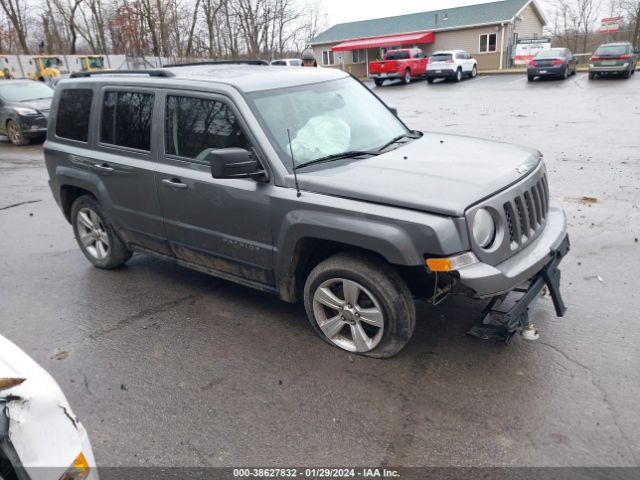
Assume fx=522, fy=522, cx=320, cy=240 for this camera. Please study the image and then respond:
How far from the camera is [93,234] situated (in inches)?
214

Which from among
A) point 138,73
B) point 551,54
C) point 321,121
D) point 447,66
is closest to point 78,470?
point 321,121

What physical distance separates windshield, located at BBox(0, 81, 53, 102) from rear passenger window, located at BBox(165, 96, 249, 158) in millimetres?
13258

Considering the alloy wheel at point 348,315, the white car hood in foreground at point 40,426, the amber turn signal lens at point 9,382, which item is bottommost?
the alloy wheel at point 348,315

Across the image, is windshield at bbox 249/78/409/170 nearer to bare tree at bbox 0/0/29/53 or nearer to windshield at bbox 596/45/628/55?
windshield at bbox 596/45/628/55

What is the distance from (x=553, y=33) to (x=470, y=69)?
883 inches

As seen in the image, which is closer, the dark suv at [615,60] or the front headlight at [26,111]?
the front headlight at [26,111]

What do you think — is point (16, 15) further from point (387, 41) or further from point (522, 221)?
point (522, 221)

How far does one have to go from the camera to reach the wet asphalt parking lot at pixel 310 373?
2.88 meters

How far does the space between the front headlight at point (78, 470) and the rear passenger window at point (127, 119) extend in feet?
9.78

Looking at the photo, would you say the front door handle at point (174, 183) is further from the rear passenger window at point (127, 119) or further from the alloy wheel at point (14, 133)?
the alloy wheel at point (14, 133)

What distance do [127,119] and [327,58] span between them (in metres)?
46.6

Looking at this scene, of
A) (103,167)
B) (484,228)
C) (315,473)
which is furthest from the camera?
(103,167)

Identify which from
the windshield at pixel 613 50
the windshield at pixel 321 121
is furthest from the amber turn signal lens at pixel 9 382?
the windshield at pixel 613 50

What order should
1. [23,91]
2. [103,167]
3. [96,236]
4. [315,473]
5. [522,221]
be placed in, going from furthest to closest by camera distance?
[23,91]
[96,236]
[103,167]
[522,221]
[315,473]
